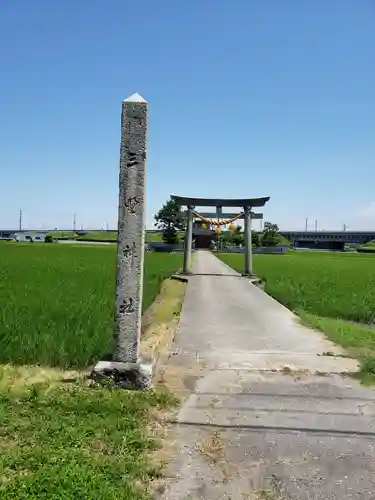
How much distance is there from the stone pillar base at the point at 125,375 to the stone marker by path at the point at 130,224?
206 mm

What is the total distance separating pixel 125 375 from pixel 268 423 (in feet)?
5.30

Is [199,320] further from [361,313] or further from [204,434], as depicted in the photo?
[204,434]

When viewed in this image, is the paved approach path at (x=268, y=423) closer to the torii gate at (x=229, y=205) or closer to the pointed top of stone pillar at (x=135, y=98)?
the pointed top of stone pillar at (x=135, y=98)

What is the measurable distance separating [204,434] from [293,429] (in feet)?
2.55

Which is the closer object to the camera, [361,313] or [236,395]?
[236,395]

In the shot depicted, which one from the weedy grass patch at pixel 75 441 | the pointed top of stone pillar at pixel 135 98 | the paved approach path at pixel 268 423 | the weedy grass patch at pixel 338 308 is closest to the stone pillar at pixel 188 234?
the weedy grass patch at pixel 338 308

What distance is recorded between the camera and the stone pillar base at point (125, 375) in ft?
16.0

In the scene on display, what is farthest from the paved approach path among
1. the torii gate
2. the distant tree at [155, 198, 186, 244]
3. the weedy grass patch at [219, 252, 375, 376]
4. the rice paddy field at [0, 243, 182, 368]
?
the distant tree at [155, 198, 186, 244]

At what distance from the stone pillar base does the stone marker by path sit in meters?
0.21

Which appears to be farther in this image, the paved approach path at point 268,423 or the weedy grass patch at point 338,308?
the weedy grass patch at point 338,308

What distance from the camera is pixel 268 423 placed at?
4.07m

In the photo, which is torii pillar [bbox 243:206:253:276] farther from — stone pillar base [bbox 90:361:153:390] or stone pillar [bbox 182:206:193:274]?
stone pillar base [bbox 90:361:153:390]

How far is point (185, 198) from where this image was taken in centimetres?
2061

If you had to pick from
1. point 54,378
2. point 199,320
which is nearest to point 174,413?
point 54,378
